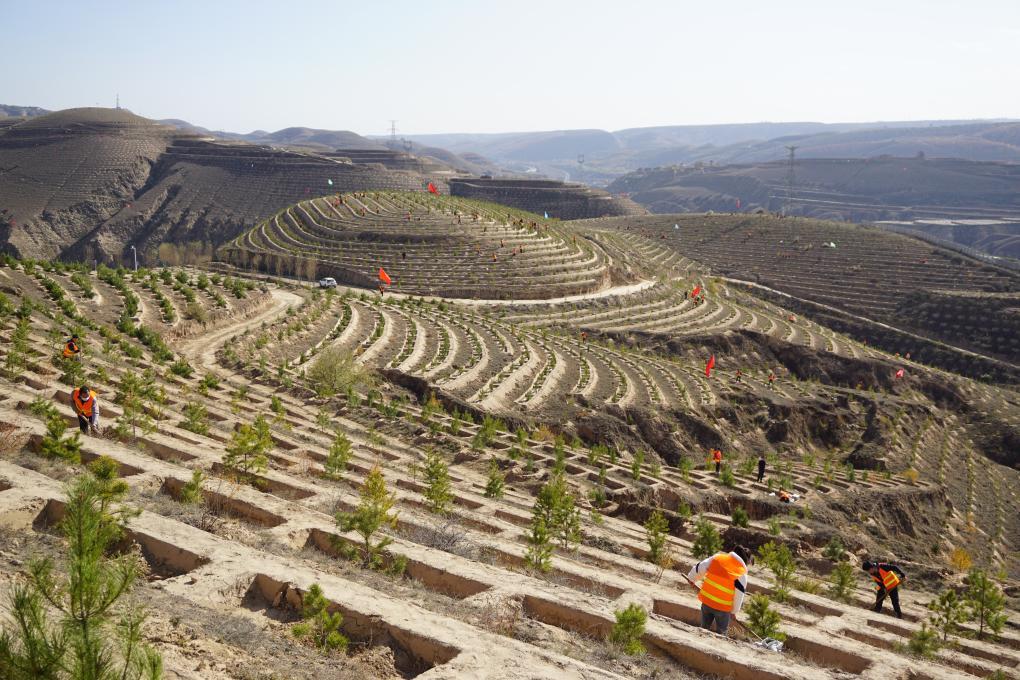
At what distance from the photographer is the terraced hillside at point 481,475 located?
7.48 metres

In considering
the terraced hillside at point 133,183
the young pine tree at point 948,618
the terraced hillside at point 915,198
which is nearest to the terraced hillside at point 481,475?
the young pine tree at point 948,618

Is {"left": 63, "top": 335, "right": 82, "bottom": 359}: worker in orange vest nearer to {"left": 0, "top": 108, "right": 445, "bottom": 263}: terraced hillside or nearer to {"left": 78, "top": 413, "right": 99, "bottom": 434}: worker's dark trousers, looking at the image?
{"left": 78, "top": 413, "right": 99, "bottom": 434}: worker's dark trousers

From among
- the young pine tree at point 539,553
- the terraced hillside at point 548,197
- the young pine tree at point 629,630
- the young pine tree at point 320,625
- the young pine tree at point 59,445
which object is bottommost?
the young pine tree at point 539,553

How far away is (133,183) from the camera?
350 feet

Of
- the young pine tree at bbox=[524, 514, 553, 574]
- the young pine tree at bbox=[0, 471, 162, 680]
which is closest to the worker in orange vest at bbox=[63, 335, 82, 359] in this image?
the young pine tree at bbox=[524, 514, 553, 574]

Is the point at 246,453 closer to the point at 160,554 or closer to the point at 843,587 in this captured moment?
the point at 160,554

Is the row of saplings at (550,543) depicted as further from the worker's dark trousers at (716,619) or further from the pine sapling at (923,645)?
the worker's dark trousers at (716,619)

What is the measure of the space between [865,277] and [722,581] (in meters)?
70.1

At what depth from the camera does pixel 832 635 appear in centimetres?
937

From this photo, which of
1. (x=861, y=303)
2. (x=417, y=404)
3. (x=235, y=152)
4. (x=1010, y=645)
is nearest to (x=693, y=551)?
(x=1010, y=645)

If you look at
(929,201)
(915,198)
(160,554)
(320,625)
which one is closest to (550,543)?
(320,625)

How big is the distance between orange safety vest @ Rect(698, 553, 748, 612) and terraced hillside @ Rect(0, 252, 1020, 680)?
381mm

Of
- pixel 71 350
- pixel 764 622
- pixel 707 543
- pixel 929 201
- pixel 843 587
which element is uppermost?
pixel 929 201

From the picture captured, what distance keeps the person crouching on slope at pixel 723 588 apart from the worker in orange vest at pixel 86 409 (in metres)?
9.76
